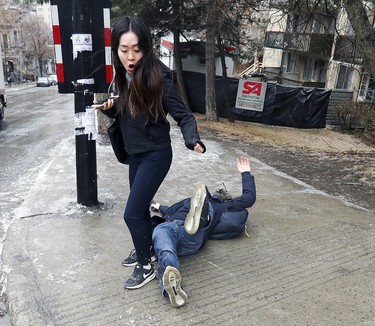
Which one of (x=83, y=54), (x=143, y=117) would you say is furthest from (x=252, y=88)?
(x=143, y=117)

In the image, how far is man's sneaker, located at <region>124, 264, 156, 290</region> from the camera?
268 centimetres

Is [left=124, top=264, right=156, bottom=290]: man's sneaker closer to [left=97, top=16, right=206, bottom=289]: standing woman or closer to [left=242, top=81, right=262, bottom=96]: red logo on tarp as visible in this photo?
[left=97, top=16, right=206, bottom=289]: standing woman

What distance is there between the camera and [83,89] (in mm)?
3625

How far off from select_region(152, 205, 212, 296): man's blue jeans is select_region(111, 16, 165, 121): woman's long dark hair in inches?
34.8

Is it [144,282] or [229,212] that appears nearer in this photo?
[144,282]

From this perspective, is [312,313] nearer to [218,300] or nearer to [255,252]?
[218,300]

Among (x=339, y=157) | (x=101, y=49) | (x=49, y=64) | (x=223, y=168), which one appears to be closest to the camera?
(x=101, y=49)

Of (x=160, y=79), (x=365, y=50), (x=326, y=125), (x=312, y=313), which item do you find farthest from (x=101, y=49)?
(x=326, y=125)

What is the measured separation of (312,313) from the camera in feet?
8.14

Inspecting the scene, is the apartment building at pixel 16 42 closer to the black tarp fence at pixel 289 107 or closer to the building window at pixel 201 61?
the building window at pixel 201 61

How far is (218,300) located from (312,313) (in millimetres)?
627

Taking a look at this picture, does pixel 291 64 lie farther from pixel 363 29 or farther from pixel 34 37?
A: pixel 34 37

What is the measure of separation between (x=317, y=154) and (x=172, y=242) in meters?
8.41

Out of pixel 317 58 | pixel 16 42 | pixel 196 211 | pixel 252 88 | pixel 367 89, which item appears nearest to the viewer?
pixel 196 211
